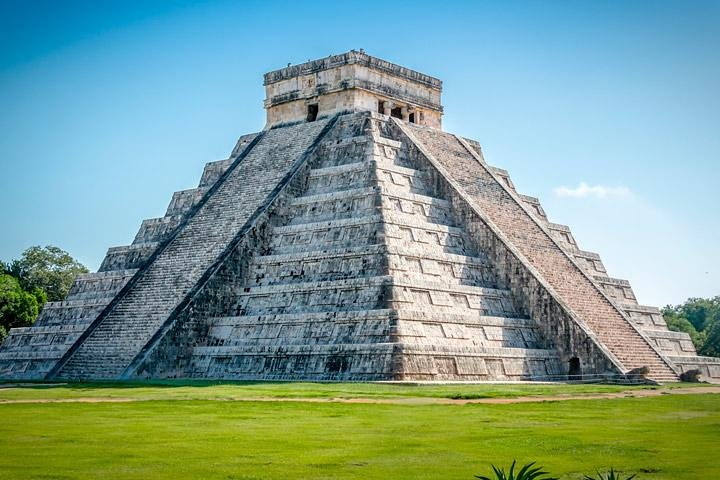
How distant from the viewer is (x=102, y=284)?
2866 cm

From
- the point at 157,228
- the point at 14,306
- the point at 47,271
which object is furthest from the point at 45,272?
the point at 157,228

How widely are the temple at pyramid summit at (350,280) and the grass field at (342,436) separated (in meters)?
4.97

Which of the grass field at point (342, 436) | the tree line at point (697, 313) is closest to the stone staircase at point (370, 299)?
the grass field at point (342, 436)

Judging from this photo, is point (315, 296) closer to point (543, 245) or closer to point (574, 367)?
point (574, 367)

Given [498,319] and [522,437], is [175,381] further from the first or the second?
[522,437]

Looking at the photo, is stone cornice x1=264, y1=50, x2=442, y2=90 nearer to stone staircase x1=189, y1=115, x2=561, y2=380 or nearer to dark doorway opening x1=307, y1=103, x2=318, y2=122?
dark doorway opening x1=307, y1=103, x2=318, y2=122

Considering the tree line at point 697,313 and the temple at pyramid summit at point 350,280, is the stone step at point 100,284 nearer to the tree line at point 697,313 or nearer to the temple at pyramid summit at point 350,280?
the temple at pyramid summit at point 350,280

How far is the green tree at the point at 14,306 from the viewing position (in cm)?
3859

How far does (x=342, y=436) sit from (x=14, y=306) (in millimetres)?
30837

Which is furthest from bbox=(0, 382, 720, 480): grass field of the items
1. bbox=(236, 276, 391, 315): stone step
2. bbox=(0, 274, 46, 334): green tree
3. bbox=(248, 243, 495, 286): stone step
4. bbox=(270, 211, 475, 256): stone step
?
bbox=(0, 274, 46, 334): green tree

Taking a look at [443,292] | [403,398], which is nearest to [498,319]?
[443,292]

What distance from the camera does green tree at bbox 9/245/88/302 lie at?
4747cm

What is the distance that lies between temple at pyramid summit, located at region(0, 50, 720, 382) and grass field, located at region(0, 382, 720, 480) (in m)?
4.97

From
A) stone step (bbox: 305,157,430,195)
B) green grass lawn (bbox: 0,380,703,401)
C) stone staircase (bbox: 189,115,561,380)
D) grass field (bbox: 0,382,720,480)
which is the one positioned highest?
stone step (bbox: 305,157,430,195)
